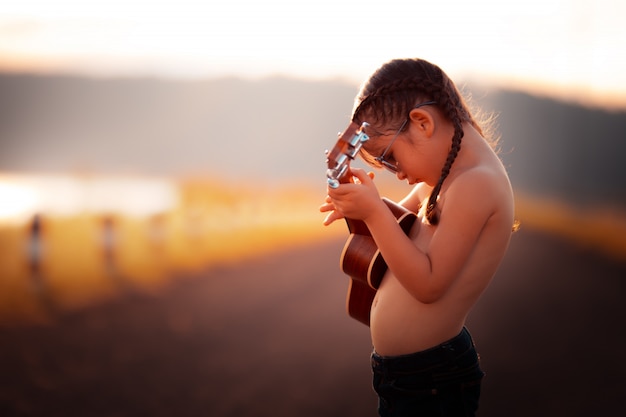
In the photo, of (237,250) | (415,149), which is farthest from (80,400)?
(237,250)

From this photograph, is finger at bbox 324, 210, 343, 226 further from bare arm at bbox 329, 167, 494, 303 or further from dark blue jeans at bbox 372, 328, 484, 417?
dark blue jeans at bbox 372, 328, 484, 417

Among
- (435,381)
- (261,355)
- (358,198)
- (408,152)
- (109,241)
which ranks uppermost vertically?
(408,152)

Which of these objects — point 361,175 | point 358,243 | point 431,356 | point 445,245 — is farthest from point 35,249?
point 445,245

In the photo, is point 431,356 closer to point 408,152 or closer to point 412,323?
point 412,323

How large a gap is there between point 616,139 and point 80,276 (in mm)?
21756

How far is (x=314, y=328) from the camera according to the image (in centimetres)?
688

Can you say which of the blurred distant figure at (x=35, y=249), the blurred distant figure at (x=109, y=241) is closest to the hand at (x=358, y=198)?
the blurred distant figure at (x=35, y=249)

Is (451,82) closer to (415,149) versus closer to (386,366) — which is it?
(415,149)

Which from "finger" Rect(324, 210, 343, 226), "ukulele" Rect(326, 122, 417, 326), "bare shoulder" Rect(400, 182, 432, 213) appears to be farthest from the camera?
"bare shoulder" Rect(400, 182, 432, 213)

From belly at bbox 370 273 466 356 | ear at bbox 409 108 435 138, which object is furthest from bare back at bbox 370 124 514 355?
ear at bbox 409 108 435 138

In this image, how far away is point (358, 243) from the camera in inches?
101

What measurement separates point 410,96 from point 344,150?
0.26m

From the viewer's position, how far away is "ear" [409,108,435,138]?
2.12 m

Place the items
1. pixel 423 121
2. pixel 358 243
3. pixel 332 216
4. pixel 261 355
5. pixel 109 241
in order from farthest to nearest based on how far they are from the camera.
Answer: pixel 109 241
pixel 261 355
pixel 358 243
pixel 332 216
pixel 423 121
